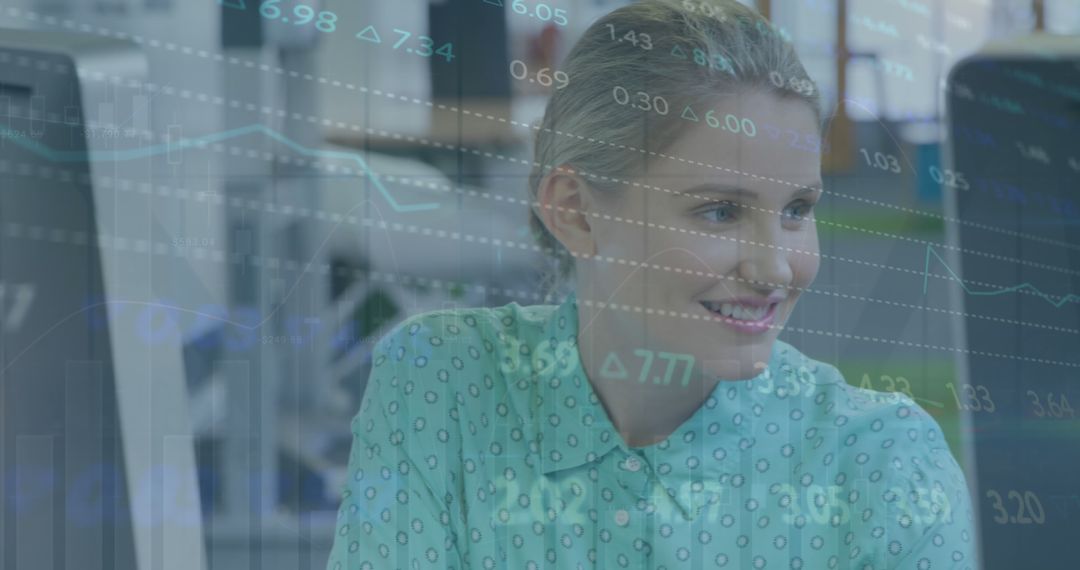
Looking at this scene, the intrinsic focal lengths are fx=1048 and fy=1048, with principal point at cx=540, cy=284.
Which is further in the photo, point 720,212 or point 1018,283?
point 1018,283

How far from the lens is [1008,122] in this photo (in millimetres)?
1722

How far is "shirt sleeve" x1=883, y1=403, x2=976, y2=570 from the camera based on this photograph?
1502 mm

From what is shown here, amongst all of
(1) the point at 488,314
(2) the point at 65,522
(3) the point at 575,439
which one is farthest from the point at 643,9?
(2) the point at 65,522

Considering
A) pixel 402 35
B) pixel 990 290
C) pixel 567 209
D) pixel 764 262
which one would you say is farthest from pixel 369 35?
pixel 990 290

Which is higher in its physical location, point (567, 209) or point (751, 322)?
point (567, 209)

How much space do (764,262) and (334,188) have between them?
2.13ft

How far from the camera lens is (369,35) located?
1609 mm

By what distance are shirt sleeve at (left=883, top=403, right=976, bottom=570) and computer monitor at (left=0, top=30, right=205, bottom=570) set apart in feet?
3.51

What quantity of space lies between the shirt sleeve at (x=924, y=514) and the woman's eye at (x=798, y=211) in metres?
0.36

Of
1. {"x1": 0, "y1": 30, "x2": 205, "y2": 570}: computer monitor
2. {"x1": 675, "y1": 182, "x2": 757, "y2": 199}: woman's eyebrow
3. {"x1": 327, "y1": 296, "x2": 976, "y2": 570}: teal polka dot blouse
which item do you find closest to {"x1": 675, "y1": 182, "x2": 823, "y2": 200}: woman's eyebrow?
{"x1": 675, "y1": 182, "x2": 757, "y2": 199}: woman's eyebrow

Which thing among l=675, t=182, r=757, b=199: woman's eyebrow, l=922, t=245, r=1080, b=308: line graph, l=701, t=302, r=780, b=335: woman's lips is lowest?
l=701, t=302, r=780, b=335: woman's lips

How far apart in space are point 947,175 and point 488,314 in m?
0.77

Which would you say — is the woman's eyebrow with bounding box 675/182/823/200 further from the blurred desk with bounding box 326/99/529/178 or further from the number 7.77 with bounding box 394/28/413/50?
the number 7.77 with bounding box 394/28/413/50

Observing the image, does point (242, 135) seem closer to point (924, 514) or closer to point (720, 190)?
point (720, 190)
